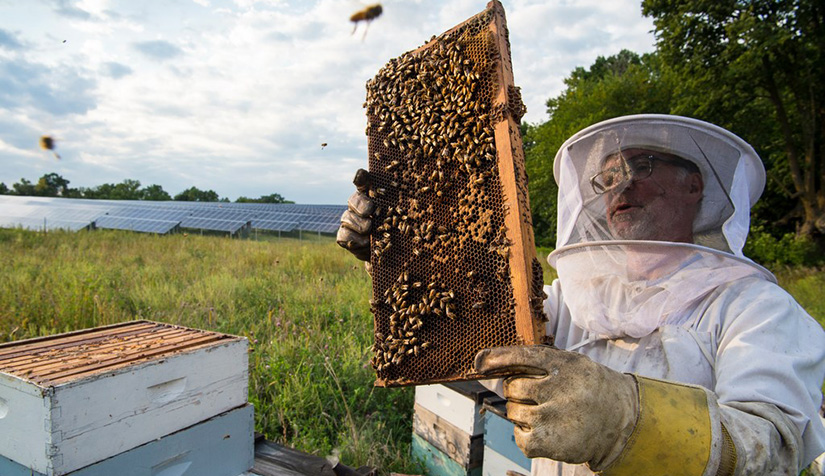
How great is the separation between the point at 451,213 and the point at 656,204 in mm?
1040

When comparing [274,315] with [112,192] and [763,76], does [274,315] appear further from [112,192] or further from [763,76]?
[112,192]

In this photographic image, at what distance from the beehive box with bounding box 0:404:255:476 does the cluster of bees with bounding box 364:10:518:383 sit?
1.23 metres

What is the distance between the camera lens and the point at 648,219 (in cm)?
219

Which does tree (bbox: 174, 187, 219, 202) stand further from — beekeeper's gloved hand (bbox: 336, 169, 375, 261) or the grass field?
beekeeper's gloved hand (bbox: 336, 169, 375, 261)

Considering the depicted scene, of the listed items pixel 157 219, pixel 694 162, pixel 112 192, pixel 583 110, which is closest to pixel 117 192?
pixel 112 192

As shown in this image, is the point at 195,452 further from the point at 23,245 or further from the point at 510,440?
the point at 23,245

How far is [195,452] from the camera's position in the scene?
2488 millimetres

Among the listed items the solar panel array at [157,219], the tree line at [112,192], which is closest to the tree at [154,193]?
the tree line at [112,192]

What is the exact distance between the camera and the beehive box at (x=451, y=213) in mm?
1649

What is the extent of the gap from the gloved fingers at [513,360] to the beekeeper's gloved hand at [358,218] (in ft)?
2.75

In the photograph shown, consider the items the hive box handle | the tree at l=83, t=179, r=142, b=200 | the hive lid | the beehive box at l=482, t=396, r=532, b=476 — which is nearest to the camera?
the hive lid

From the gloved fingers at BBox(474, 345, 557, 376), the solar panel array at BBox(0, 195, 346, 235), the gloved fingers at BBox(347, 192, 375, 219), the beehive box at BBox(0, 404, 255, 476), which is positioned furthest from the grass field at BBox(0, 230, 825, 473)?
the solar panel array at BBox(0, 195, 346, 235)

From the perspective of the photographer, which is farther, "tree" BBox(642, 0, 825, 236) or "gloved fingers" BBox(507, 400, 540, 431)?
"tree" BBox(642, 0, 825, 236)

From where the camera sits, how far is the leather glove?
1423 mm
